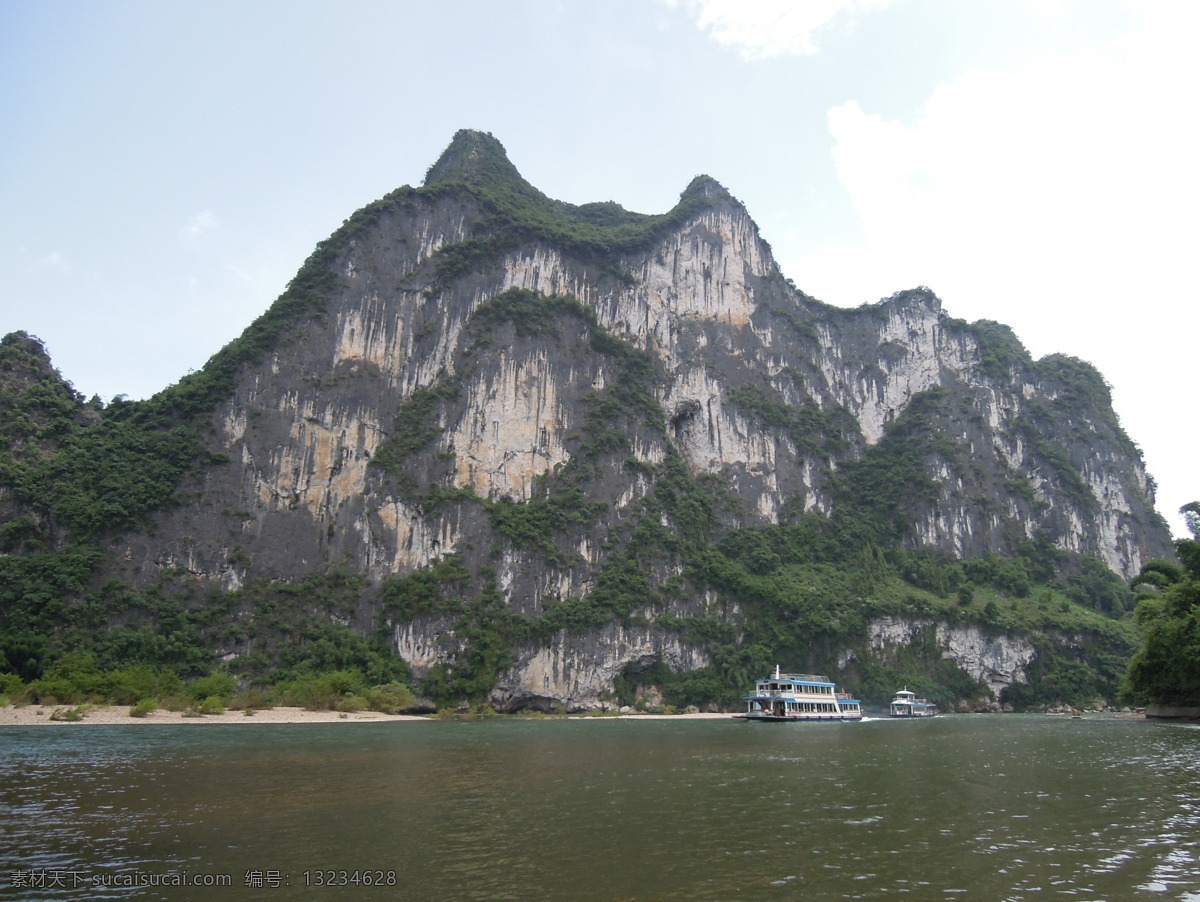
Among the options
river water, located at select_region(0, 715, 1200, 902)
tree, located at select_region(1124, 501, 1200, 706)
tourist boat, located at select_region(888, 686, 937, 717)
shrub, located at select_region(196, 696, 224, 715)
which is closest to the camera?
river water, located at select_region(0, 715, 1200, 902)

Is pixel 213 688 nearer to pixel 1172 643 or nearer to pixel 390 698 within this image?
pixel 390 698

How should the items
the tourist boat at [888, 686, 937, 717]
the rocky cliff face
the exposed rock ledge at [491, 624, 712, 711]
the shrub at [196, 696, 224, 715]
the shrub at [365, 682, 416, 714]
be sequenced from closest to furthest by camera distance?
the shrub at [196, 696, 224, 715], the shrub at [365, 682, 416, 714], the tourist boat at [888, 686, 937, 717], the exposed rock ledge at [491, 624, 712, 711], the rocky cliff face

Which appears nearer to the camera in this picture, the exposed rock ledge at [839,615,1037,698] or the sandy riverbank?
the sandy riverbank

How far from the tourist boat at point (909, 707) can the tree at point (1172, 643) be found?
75.6 feet

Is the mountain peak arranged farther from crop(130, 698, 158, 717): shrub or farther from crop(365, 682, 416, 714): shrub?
crop(130, 698, 158, 717): shrub

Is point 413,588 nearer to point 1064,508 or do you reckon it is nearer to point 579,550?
point 579,550

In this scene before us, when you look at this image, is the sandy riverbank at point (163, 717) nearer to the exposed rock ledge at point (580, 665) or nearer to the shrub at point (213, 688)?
the shrub at point (213, 688)

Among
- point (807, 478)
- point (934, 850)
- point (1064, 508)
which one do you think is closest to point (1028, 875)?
point (934, 850)

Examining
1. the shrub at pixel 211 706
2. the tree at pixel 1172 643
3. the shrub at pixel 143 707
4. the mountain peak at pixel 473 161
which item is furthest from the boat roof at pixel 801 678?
the mountain peak at pixel 473 161

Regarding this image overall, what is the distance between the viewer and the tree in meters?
34.6

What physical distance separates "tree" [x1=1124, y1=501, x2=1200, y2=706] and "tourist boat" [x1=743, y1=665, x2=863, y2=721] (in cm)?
2104

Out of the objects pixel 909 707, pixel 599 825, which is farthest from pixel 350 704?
pixel 909 707

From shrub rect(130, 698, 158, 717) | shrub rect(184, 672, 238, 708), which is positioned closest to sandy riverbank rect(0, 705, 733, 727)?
shrub rect(130, 698, 158, 717)

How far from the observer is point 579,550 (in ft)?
251
